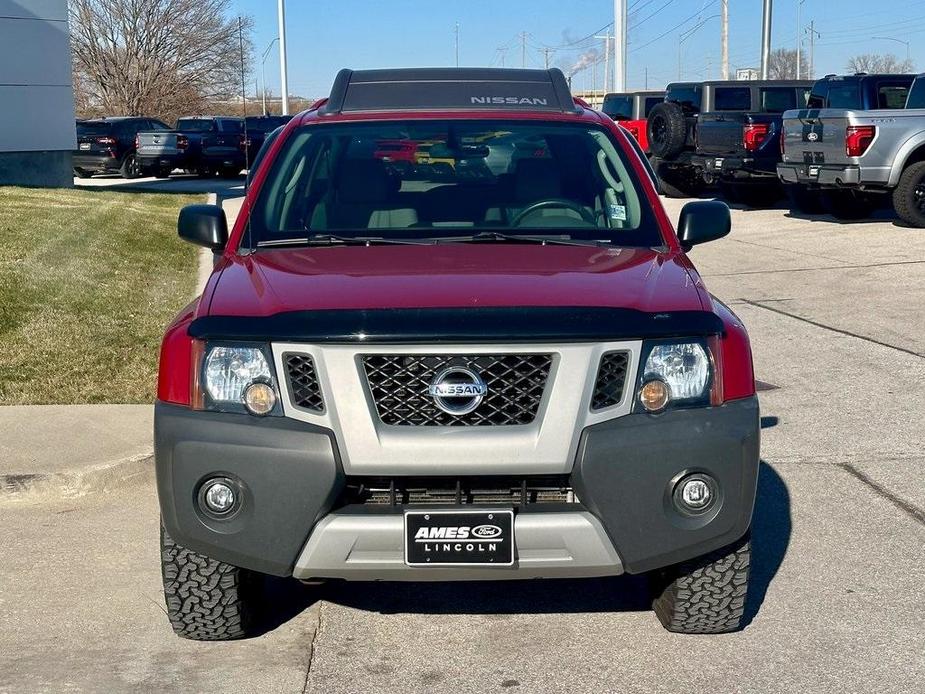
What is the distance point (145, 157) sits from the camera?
32344mm

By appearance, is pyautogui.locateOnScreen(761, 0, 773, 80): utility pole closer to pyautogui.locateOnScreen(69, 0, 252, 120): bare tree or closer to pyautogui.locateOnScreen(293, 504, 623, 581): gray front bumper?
pyautogui.locateOnScreen(69, 0, 252, 120): bare tree

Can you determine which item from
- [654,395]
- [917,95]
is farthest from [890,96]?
[654,395]

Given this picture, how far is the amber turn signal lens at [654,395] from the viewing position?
381cm

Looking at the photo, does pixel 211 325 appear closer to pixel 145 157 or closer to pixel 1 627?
pixel 1 627

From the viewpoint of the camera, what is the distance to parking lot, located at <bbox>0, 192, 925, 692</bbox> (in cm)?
407

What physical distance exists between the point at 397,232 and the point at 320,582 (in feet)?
4.31

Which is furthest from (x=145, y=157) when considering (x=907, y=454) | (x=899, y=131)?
(x=907, y=454)

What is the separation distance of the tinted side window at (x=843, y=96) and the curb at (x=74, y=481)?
A: 1394cm

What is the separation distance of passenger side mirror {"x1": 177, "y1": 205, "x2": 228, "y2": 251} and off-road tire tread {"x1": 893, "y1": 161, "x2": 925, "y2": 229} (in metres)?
13.5

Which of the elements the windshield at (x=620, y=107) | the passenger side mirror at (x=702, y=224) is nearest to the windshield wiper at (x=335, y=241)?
the passenger side mirror at (x=702, y=224)

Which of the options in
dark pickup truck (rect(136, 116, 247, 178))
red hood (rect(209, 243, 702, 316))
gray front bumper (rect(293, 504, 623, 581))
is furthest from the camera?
dark pickup truck (rect(136, 116, 247, 178))

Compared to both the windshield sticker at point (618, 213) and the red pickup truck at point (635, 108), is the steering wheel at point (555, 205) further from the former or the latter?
the red pickup truck at point (635, 108)

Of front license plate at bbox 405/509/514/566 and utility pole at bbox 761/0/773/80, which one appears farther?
utility pole at bbox 761/0/773/80

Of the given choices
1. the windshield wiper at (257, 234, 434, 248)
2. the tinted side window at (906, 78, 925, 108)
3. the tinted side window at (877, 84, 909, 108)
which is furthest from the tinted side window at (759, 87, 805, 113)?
the windshield wiper at (257, 234, 434, 248)
